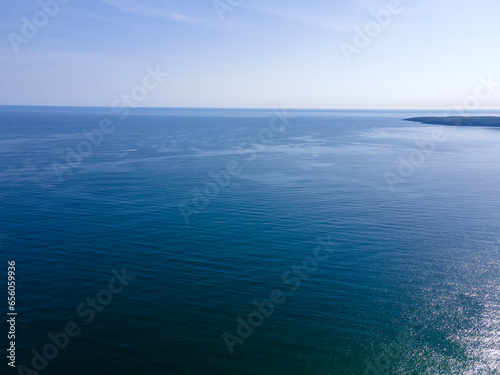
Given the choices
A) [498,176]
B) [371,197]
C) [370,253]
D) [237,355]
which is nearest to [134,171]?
[371,197]

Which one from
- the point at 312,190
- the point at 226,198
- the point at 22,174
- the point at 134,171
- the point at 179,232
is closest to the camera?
the point at 179,232

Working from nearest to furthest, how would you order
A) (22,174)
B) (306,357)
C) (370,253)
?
(306,357)
(370,253)
(22,174)

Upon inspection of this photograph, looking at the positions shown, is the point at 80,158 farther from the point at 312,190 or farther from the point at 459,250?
the point at 459,250

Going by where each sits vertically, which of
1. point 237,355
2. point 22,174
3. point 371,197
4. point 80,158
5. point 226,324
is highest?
point 80,158

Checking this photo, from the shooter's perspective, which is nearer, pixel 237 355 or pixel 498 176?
pixel 237 355

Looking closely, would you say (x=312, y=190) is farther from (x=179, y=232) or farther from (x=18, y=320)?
(x=18, y=320)

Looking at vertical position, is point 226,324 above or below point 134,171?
below
